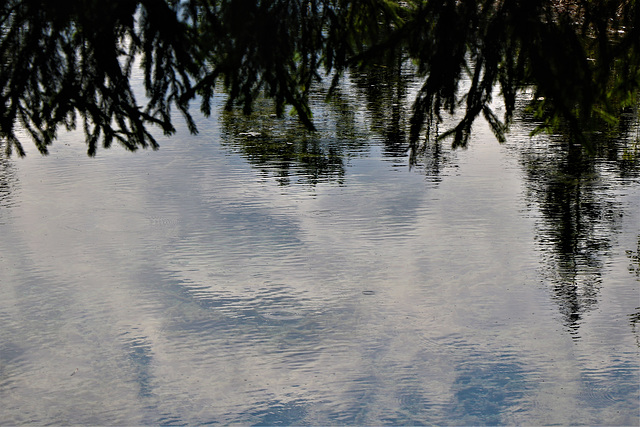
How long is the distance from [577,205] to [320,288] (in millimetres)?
1668

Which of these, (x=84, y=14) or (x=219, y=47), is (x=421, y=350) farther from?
(x=84, y=14)

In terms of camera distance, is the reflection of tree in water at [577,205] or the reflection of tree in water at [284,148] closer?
the reflection of tree in water at [577,205]

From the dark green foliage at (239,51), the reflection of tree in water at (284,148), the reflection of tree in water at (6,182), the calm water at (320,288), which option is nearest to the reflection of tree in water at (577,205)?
the calm water at (320,288)

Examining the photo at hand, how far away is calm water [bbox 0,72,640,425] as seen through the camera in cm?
305

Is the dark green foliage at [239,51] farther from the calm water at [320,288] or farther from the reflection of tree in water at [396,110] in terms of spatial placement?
the reflection of tree in water at [396,110]

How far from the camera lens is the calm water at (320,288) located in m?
3.05

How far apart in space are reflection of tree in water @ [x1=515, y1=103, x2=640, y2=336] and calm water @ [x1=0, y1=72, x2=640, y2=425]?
0.6 inches

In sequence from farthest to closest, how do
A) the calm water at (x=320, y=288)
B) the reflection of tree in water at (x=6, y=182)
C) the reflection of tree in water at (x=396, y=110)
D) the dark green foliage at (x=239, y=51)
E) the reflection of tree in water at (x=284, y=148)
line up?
1. the reflection of tree in water at (x=396, y=110)
2. the reflection of tree in water at (x=284, y=148)
3. the reflection of tree in water at (x=6, y=182)
4. the calm water at (x=320, y=288)
5. the dark green foliage at (x=239, y=51)

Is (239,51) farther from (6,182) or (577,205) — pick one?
(6,182)

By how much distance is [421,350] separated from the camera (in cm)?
327

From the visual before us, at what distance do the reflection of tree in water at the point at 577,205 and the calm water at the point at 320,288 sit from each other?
0.01 metres

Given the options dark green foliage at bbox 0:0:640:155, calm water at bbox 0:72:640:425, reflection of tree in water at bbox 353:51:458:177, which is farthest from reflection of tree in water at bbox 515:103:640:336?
dark green foliage at bbox 0:0:640:155

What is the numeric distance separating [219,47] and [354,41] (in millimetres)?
652

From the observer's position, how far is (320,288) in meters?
3.64
